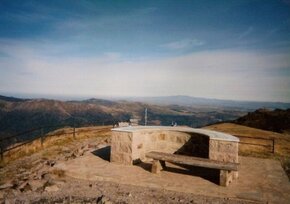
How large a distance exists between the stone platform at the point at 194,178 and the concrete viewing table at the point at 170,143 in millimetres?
559

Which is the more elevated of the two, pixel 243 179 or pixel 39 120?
pixel 243 179

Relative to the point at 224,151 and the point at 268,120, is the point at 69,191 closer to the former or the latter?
the point at 224,151

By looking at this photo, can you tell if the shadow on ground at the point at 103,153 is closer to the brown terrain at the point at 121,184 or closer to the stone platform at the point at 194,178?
the brown terrain at the point at 121,184

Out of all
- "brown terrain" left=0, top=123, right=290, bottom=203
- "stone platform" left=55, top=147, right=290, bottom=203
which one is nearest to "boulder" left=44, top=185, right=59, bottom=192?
"brown terrain" left=0, top=123, right=290, bottom=203

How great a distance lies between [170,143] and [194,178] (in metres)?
2.94

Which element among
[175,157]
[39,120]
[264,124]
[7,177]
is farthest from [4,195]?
[39,120]

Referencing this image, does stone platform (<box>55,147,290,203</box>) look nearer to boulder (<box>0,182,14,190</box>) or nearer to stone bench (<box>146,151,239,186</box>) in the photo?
stone bench (<box>146,151,239,186</box>)

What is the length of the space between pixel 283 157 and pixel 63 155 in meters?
10.3

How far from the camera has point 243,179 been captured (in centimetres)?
914

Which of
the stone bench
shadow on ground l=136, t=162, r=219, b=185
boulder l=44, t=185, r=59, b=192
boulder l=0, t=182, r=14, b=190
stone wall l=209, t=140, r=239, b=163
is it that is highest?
stone wall l=209, t=140, r=239, b=163

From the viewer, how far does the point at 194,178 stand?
912 centimetres

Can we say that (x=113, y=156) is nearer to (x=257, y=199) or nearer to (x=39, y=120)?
(x=257, y=199)

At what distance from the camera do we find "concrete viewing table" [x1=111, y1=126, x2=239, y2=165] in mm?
9508

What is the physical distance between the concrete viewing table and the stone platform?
56cm
